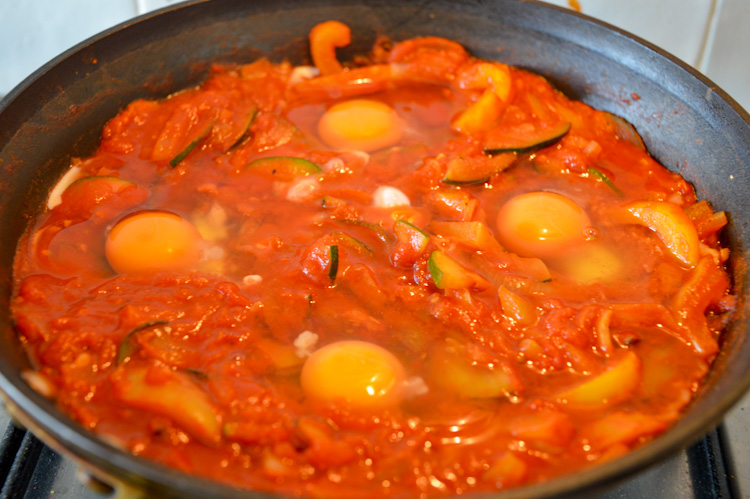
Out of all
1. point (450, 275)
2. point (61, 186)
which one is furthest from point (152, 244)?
point (450, 275)

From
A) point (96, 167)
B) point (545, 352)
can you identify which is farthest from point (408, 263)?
point (96, 167)

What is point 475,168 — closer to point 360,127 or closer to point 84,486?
point 360,127

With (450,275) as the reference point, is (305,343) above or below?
below

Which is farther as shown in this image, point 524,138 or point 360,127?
point 360,127

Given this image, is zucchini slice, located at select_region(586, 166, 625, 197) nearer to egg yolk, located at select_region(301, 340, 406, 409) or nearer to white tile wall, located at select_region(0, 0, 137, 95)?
egg yolk, located at select_region(301, 340, 406, 409)

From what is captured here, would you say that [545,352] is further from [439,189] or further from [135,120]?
[135,120]

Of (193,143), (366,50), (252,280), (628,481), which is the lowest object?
(628,481)
